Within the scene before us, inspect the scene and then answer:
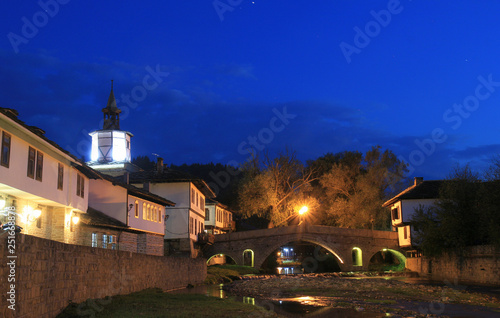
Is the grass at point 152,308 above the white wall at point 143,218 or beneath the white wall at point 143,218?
beneath

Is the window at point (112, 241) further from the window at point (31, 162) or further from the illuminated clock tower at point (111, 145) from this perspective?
the illuminated clock tower at point (111, 145)

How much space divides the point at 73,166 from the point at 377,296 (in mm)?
14956

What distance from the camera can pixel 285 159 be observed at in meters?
58.0

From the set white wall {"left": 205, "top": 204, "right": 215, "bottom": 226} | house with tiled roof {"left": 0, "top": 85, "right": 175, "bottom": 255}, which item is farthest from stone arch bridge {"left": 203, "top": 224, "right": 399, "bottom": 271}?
house with tiled roof {"left": 0, "top": 85, "right": 175, "bottom": 255}

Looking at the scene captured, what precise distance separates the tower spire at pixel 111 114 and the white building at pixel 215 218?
46.4ft

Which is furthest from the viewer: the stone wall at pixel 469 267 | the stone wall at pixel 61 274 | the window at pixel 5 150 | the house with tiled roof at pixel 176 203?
the house with tiled roof at pixel 176 203

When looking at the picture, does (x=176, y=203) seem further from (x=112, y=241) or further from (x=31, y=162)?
(x=31, y=162)

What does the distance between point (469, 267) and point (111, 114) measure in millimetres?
41467

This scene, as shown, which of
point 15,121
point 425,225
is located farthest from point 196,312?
point 425,225

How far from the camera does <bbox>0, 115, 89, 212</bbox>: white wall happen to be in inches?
679

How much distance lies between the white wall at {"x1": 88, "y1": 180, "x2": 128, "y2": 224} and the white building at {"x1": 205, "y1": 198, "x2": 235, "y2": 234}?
99.3ft

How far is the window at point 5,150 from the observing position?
16594 mm

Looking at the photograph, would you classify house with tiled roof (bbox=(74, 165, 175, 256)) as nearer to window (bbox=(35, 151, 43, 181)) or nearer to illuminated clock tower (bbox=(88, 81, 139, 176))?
window (bbox=(35, 151, 43, 181))

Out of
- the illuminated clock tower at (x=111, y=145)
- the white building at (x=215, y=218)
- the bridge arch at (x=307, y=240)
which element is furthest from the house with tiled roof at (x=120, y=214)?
the white building at (x=215, y=218)
